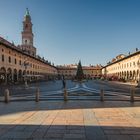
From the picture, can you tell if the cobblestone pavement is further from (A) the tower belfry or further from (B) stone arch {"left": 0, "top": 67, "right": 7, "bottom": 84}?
(A) the tower belfry

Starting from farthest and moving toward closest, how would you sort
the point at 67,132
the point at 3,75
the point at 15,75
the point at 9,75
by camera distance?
the point at 15,75
the point at 9,75
the point at 3,75
the point at 67,132

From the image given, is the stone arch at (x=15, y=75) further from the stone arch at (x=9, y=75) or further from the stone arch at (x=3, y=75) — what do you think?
the stone arch at (x=3, y=75)

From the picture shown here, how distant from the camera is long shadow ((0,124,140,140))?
6191 mm

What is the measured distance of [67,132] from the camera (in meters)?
6.70

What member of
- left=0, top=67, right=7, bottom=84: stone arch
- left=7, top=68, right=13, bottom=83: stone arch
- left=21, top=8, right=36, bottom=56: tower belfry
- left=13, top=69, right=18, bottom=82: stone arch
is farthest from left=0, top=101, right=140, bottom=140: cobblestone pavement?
left=21, top=8, right=36, bottom=56: tower belfry

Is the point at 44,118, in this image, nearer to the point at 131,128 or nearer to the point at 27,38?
the point at 131,128

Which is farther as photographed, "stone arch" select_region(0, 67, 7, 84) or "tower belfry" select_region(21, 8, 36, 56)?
"tower belfry" select_region(21, 8, 36, 56)

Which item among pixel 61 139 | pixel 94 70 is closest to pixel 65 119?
pixel 61 139

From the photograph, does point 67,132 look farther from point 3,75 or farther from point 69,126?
point 3,75

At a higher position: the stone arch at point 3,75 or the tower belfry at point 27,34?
the tower belfry at point 27,34

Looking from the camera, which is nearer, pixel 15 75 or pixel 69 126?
pixel 69 126

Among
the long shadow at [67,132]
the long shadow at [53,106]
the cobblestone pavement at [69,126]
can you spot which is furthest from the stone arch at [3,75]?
the long shadow at [67,132]

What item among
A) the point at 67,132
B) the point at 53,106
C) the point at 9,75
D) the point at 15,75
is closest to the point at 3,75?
the point at 9,75

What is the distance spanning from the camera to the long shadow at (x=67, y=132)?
6.19 metres
